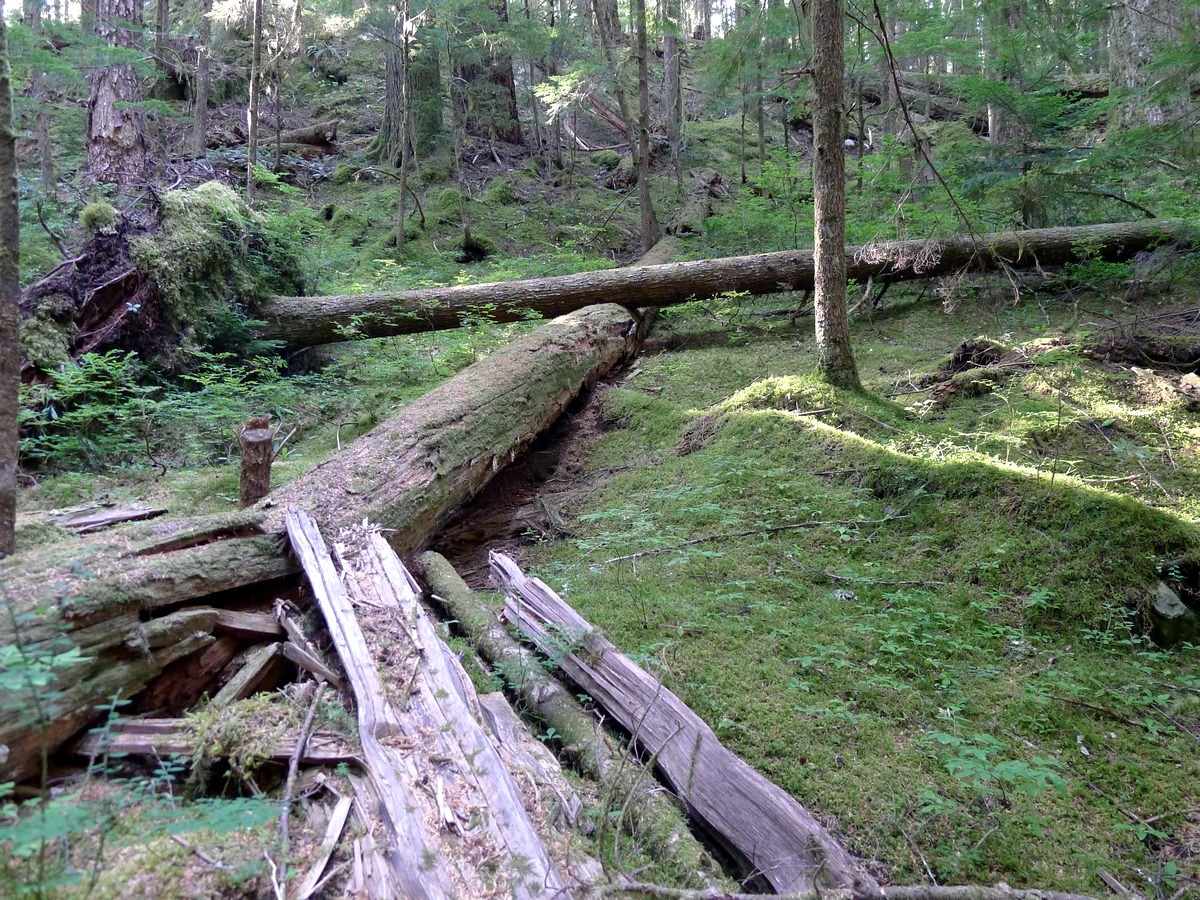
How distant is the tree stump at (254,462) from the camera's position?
4.55 m

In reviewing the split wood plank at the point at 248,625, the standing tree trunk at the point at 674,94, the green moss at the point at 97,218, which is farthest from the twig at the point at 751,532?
the standing tree trunk at the point at 674,94

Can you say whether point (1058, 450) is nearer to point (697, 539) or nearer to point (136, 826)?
point (697, 539)

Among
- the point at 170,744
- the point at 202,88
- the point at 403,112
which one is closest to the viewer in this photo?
the point at 170,744

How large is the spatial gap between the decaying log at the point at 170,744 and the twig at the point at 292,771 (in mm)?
21

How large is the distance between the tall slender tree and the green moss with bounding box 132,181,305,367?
13.9ft

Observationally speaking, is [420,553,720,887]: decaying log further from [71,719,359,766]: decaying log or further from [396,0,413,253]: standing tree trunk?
[396,0,413,253]: standing tree trunk

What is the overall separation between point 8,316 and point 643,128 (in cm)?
1065

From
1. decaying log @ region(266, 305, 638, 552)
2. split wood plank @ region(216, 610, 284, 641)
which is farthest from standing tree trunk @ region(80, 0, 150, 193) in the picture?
split wood plank @ region(216, 610, 284, 641)

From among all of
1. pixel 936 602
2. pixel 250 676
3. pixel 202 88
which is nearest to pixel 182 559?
pixel 250 676

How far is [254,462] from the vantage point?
4.61 metres

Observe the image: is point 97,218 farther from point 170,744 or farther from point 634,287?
point 170,744

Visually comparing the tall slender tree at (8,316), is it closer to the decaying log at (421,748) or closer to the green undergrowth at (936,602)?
the decaying log at (421,748)

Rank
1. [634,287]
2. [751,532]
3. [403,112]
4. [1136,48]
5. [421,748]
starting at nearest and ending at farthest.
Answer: [421,748], [751,532], [634,287], [1136,48], [403,112]

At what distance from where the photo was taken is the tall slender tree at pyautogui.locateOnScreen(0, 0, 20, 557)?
3221mm
